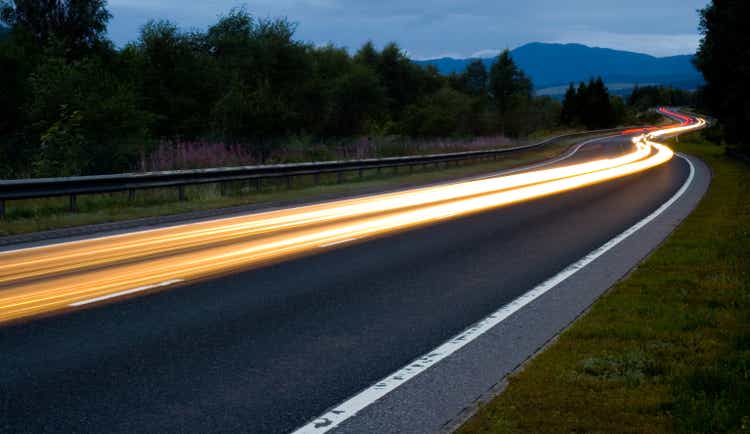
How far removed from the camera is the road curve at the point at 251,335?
15.5ft

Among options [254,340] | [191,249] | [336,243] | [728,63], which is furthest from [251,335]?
[728,63]

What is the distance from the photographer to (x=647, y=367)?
5430 millimetres

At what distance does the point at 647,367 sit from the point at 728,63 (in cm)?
3717

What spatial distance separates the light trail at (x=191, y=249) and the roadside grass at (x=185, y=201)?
1778mm

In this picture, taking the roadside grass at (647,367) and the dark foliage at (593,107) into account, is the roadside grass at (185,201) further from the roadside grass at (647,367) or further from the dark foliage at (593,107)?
the dark foliage at (593,107)

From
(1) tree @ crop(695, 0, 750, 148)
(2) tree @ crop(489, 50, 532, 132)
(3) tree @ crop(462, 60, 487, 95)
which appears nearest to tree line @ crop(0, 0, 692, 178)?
(2) tree @ crop(489, 50, 532, 132)

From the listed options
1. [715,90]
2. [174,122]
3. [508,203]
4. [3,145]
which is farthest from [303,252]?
[174,122]

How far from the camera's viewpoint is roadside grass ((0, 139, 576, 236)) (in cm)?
1463

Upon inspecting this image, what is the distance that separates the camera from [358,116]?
7362cm

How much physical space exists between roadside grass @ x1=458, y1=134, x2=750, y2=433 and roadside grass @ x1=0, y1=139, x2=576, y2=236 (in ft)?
35.1

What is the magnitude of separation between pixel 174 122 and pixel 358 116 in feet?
72.4

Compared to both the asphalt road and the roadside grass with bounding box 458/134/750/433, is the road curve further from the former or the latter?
the roadside grass with bounding box 458/134/750/433

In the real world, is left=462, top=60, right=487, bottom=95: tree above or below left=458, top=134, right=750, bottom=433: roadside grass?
above

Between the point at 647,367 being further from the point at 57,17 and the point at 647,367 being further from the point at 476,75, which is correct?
the point at 476,75
